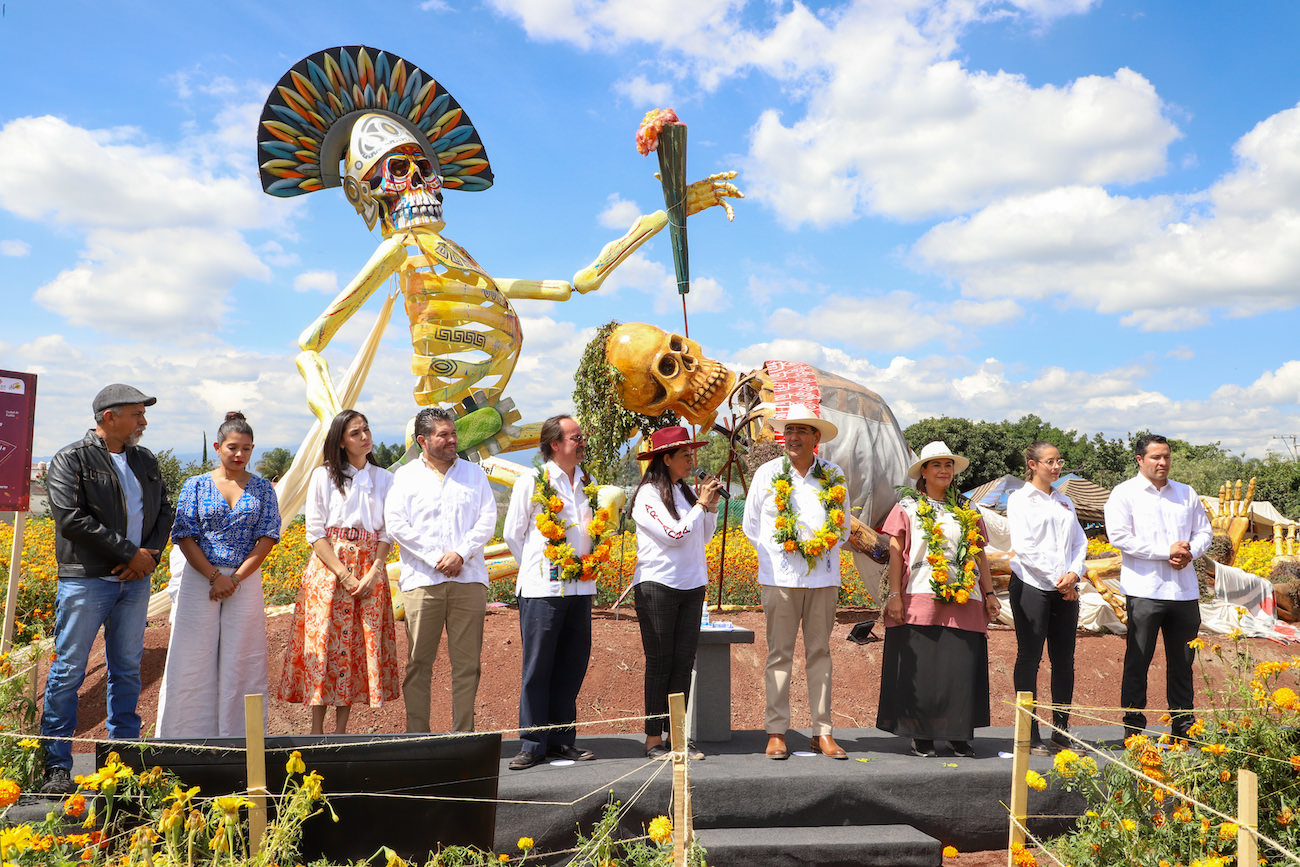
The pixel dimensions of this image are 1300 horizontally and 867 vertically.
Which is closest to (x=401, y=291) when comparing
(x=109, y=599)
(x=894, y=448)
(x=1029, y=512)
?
(x=109, y=599)

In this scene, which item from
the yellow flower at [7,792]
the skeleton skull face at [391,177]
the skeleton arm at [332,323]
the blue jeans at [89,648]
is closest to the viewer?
the yellow flower at [7,792]

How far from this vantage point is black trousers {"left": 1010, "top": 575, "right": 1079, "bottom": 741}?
5375mm

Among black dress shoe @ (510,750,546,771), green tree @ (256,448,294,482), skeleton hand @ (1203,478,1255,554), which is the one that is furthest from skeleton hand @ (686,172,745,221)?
green tree @ (256,448,294,482)

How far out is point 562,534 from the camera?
192 inches

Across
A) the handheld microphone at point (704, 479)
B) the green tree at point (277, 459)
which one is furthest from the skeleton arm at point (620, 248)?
the green tree at point (277, 459)

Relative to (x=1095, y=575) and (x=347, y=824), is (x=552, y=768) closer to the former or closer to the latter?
(x=347, y=824)

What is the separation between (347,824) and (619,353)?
4.15 meters

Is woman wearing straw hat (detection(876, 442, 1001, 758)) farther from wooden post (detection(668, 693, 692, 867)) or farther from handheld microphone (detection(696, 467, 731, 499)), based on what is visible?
wooden post (detection(668, 693, 692, 867))

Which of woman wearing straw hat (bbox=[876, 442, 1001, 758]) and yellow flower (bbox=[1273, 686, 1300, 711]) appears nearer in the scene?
yellow flower (bbox=[1273, 686, 1300, 711])

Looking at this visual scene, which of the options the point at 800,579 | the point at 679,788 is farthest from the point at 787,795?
the point at 679,788

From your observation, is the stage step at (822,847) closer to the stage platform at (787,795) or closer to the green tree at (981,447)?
the stage platform at (787,795)

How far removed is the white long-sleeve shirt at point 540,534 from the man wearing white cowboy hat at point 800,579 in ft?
3.13

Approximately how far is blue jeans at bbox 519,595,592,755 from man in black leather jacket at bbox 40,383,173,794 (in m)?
1.88

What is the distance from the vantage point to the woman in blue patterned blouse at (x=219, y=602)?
4.57 meters
